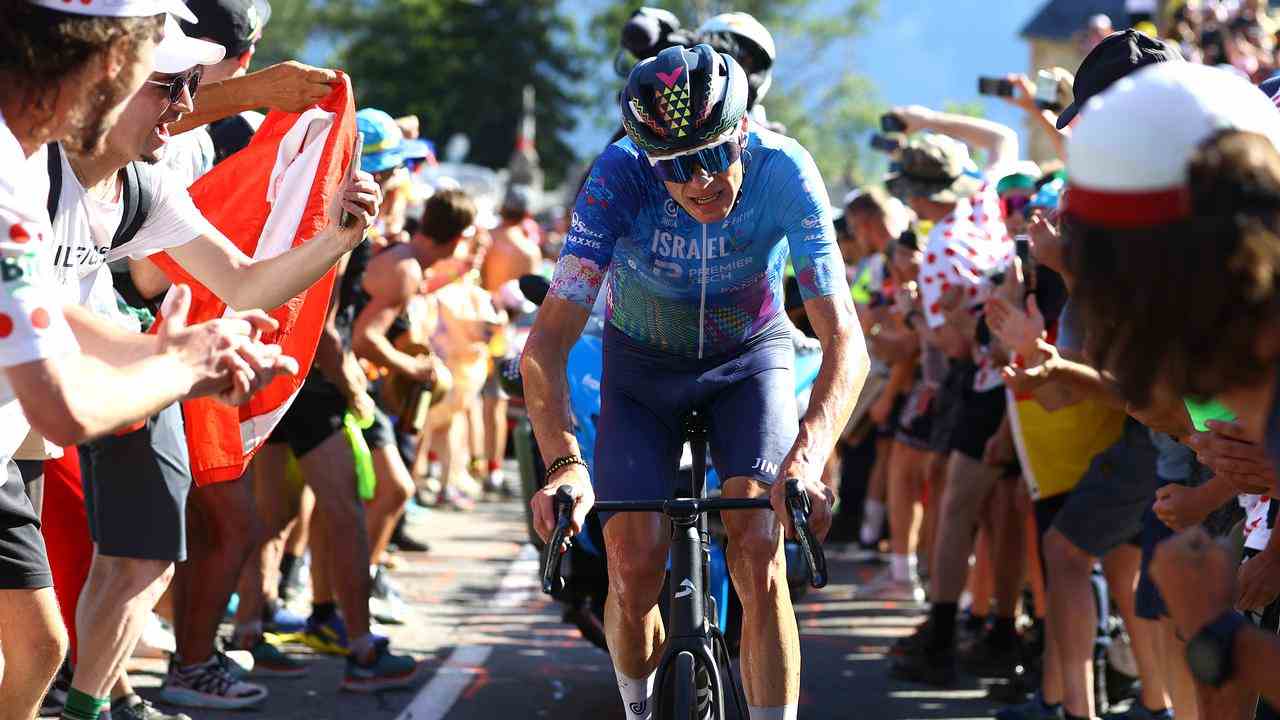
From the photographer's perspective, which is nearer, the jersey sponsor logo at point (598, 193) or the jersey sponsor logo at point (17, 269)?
the jersey sponsor logo at point (17, 269)

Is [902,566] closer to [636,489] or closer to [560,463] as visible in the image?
[636,489]

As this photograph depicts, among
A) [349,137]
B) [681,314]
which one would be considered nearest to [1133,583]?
[681,314]

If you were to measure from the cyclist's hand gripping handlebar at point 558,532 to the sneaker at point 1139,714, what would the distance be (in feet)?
10.6

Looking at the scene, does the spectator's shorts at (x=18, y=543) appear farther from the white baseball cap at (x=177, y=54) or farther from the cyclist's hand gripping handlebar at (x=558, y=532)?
the cyclist's hand gripping handlebar at (x=558, y=532)

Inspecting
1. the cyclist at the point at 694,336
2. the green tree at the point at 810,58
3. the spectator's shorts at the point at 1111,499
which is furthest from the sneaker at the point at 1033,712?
the green tree at the point at 810,58

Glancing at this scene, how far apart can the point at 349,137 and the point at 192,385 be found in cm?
252

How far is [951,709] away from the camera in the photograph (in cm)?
731

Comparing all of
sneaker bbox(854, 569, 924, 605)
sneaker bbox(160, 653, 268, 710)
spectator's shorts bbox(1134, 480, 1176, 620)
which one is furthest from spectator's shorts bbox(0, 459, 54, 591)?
sneaker bbox(854, 569, 924, 605)

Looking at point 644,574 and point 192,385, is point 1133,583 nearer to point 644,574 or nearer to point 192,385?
point 644,574

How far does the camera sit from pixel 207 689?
6820mm

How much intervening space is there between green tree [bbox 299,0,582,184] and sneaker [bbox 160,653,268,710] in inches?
2546

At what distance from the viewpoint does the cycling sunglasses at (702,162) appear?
4988mm

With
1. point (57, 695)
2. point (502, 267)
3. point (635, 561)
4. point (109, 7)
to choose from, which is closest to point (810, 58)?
point (502, 267)

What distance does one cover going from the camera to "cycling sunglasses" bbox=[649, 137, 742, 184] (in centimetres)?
499
